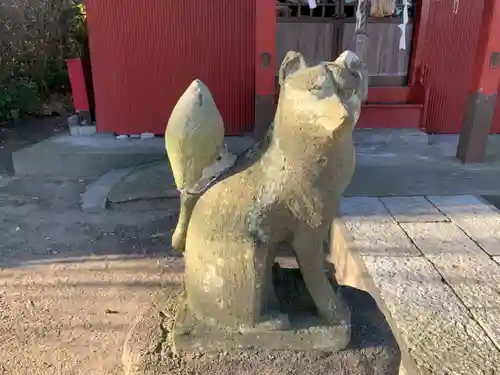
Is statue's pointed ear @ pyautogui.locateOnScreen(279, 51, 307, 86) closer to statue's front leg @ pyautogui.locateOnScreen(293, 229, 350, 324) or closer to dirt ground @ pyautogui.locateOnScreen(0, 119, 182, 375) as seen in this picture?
statue's front leg @ pyautogui.locateOnScreen(293, 229, 350, 324)

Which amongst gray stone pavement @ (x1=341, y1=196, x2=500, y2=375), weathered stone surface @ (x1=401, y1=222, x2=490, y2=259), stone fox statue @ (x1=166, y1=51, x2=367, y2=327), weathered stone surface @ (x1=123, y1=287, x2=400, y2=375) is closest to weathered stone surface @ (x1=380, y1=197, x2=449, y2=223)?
gray stone pavement @ (x1=341, y1=196, x2=500, y2=375)

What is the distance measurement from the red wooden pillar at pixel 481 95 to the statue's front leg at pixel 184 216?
487 cm

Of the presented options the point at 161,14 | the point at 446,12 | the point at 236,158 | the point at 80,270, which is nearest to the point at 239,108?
the point at 161,14

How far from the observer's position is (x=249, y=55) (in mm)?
6410

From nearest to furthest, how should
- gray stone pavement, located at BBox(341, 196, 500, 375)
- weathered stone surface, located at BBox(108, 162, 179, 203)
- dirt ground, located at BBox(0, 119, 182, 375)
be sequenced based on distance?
1. gray stone pavement, located at BBox(341, 196, 500, 375)
2. dirt ground, located at BBox(0, 119, 182, 375)
3. weathered stone surface, located at BBox(108, 162, 179, 203)

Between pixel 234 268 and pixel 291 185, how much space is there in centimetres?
31

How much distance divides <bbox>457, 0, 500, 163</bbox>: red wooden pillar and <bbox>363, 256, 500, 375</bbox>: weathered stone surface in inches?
112

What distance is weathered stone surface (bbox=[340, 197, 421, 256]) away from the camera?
11.9 feet

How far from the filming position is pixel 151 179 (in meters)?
5.47

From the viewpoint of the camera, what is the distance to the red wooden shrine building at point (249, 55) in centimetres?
617

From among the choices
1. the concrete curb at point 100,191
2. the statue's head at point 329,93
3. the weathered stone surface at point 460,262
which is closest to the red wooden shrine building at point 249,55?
the concrete curb at point 100,191

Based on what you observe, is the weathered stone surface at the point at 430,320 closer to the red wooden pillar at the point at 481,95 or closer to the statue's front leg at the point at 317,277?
the statue's front leg at the point at 317,277

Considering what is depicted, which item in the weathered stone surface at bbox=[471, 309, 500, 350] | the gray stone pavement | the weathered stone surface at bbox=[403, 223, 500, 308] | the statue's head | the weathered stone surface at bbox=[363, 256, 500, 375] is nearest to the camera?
the statue's head

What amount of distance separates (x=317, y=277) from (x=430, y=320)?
141cm
